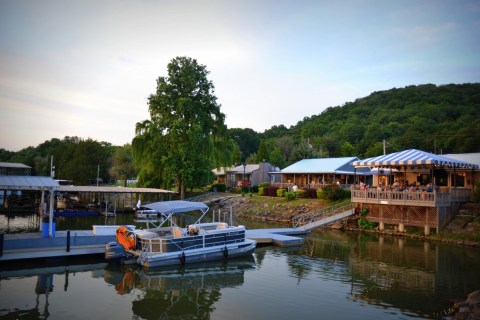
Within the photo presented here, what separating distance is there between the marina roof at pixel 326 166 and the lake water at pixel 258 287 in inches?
985

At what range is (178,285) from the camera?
1620 cm

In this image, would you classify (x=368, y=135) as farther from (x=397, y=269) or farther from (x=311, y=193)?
(x=397, y=269)

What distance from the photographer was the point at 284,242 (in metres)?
25.7

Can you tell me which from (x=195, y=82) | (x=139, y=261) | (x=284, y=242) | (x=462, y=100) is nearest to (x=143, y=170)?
(x=195, y=82)

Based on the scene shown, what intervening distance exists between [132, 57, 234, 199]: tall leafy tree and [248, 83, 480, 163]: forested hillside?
2098cm

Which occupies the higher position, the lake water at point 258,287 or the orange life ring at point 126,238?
the orange life ring at point 126,238

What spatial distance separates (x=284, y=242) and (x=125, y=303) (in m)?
13.9

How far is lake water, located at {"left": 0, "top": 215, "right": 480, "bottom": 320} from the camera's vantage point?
12859mm

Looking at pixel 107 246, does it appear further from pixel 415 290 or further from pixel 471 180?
pixel 471 180

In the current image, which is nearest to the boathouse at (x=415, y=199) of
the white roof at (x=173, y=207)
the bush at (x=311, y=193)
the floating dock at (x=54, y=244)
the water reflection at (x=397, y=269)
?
the water reflection at (x=397, y=269)

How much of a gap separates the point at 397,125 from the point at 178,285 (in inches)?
2824

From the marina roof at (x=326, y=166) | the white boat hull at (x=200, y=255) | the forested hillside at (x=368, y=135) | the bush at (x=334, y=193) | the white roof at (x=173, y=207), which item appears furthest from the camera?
the forested hillside at (x=368, y=135)

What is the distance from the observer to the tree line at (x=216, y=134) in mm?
49188

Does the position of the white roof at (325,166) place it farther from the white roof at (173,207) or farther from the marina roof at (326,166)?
the white roof at (173,207)
